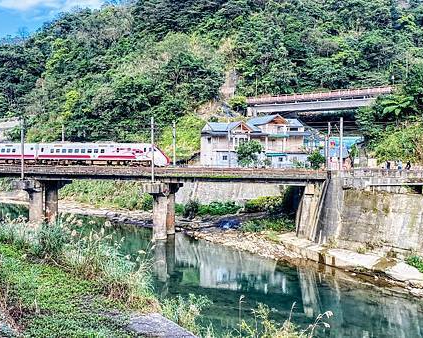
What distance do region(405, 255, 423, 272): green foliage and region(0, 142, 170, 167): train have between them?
21.2 metres

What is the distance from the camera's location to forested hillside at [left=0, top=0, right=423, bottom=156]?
56.0 meters

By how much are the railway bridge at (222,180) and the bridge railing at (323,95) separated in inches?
872

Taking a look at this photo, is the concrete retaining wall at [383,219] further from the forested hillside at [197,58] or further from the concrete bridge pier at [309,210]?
the forested hillside at [197,58]

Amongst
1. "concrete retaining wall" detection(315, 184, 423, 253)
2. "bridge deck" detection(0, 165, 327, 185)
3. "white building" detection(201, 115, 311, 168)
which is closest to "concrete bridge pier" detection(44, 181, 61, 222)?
"bridge deck" detection(0, 165, 327, 185)

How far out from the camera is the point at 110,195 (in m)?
49.7

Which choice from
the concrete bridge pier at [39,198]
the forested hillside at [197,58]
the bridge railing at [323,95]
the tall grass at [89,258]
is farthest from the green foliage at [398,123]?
the tall grass at [89,258]

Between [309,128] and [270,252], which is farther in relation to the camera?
[309,128]

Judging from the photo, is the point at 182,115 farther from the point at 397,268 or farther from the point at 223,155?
the point at 397,268

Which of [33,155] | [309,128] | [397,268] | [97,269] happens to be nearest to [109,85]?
[33,155]

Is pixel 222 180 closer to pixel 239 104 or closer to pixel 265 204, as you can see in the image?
pixel 265 204

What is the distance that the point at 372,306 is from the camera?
19.6 meters

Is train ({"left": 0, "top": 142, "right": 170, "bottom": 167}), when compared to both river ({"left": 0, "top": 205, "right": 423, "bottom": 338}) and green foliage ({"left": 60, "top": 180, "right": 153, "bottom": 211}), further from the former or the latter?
river ({"left": 0, "top": 205, "right": 423, "bottom": 338})

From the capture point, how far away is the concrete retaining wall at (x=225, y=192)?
138 ft

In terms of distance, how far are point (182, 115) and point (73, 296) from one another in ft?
148
